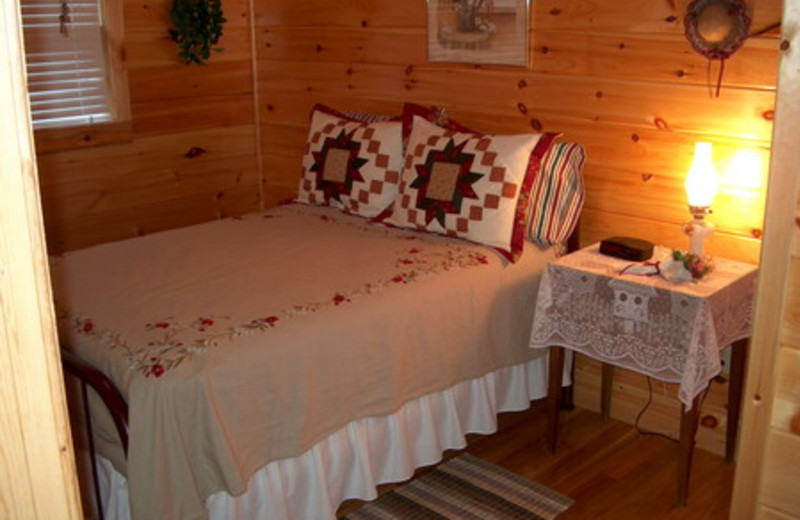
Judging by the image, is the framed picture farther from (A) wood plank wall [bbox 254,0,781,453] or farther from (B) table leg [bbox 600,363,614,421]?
(B) table leg [bbox 600,363,614,421]

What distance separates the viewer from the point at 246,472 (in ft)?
7.77

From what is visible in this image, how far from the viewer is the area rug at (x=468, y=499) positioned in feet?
9.00

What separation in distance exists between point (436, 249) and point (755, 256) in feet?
3.49

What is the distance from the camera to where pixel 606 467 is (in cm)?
303

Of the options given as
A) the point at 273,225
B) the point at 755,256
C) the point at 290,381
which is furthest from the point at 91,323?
the point at 755,256

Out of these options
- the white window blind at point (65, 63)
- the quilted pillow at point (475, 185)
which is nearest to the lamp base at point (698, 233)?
the quilted pillow at point (475, 185)

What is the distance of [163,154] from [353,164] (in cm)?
105

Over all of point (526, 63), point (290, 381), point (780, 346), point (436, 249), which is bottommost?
point (290, 381)

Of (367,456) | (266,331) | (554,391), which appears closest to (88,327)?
(266,331)

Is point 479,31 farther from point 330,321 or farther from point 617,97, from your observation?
point 330,321

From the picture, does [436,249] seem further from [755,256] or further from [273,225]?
[755,256]

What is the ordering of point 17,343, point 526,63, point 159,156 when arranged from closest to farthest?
point 17,343 → point 526,63 → point 159,156

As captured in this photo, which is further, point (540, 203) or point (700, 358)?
point (540, 203)

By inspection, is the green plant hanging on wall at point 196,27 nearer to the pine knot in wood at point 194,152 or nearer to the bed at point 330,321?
the pine knot in wood at point 194,152
